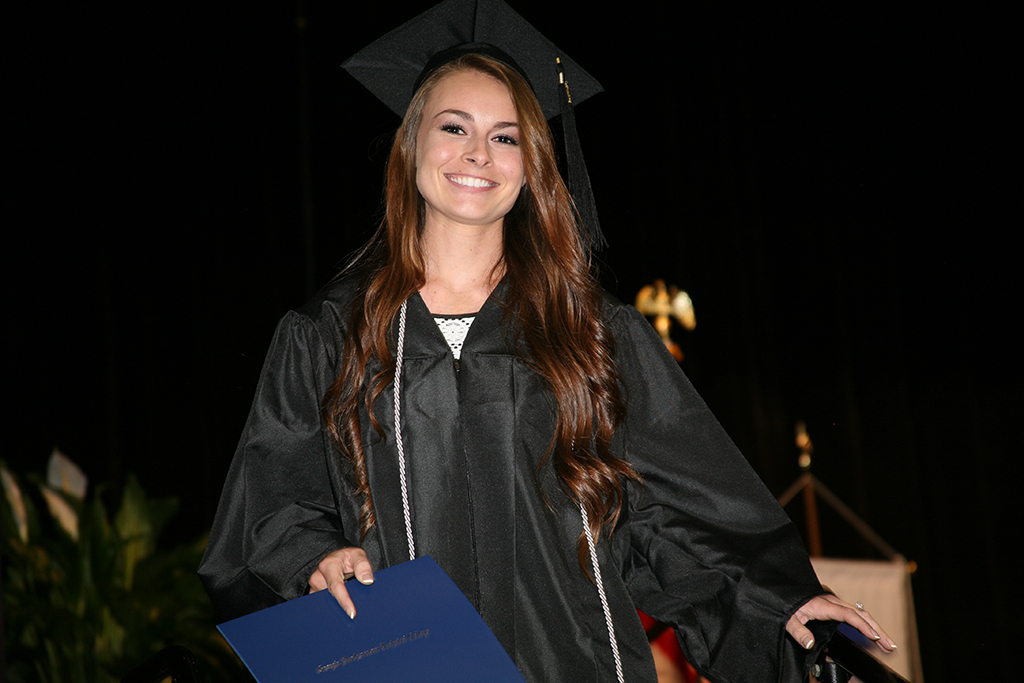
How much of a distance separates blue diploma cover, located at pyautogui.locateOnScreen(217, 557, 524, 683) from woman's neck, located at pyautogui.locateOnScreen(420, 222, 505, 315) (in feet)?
2.05

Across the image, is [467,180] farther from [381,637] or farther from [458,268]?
[381,637]

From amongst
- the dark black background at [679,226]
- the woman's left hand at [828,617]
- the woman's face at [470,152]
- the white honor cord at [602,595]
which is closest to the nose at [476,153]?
the woman's face at [470,152]

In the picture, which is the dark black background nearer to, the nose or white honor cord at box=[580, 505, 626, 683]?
the nose

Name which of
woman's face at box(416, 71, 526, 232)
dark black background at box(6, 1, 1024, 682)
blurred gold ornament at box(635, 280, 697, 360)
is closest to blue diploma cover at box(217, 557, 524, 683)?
woman's face at box(416, 71, 526, 232)

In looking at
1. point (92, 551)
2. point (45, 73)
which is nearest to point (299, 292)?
point (45, 73)

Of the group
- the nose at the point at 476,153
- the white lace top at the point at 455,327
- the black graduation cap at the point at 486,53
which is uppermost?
the black graduation cap at the point at 486,53

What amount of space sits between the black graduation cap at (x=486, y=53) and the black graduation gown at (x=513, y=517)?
0.38 metres

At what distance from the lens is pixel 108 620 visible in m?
3.12

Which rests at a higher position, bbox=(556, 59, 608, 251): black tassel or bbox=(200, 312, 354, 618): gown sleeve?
bbox=(556, 59, 608, 251): black tassel

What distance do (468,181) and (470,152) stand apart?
0.18 feet

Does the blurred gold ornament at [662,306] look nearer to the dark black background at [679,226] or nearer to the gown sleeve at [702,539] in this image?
the dark black background at [679,226]

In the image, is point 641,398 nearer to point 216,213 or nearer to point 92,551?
point 92,551

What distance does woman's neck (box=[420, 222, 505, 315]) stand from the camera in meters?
1.64

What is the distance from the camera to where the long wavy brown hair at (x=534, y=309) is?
58.3 inches
